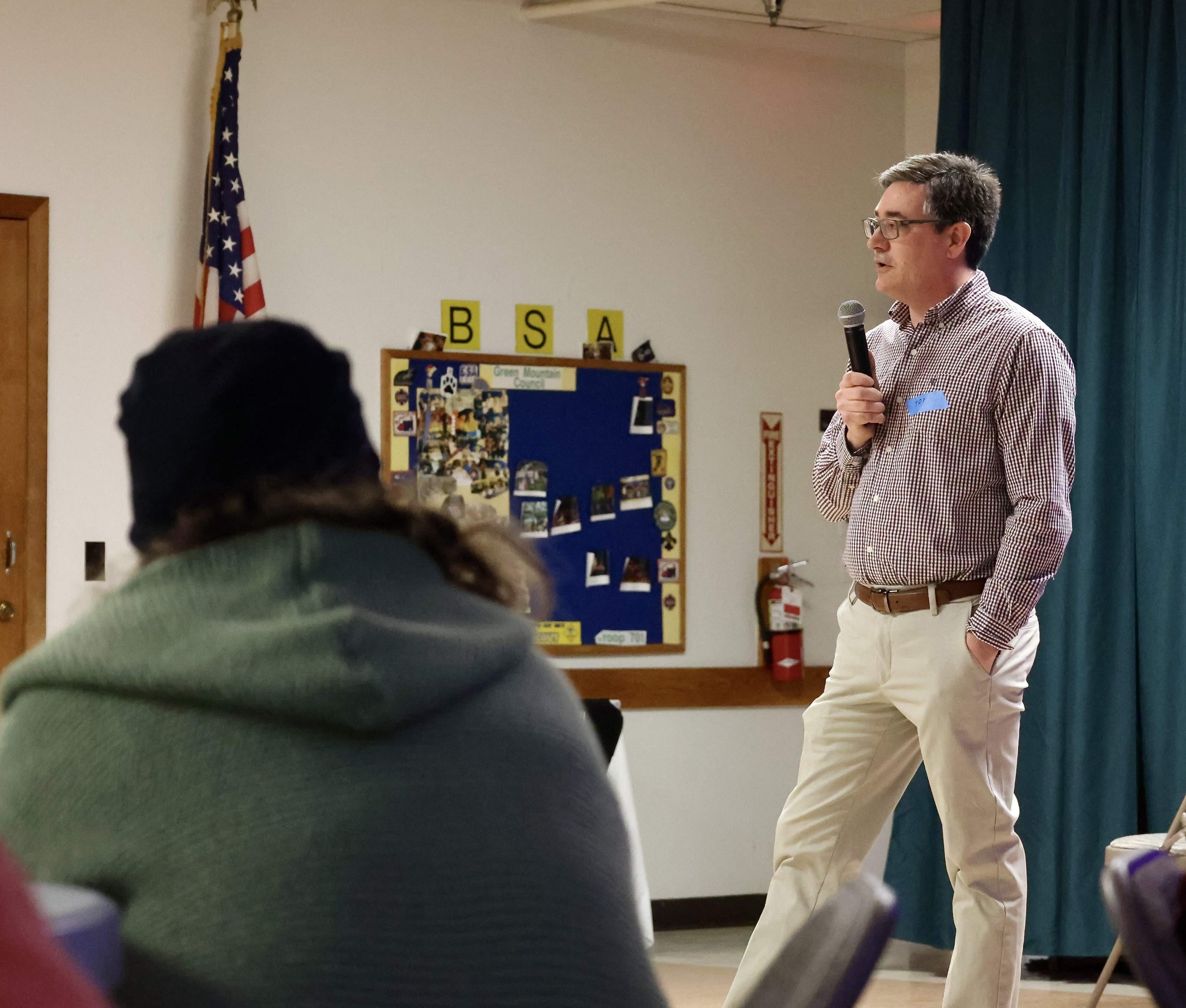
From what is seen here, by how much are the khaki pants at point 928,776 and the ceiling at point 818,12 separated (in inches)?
94.2

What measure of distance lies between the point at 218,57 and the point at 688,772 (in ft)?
8.38

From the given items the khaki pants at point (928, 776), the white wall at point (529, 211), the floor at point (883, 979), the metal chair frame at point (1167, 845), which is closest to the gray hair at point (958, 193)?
the khaki pants at point (928, 776)

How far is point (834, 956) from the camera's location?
1.05 metres

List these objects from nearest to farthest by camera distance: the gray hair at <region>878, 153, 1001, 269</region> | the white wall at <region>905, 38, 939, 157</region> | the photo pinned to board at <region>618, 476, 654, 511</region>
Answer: the gray hair at <region>878, 153, 1001, 269</region> → the photo pinned to board at <region>618, 476, 654, 511</region> → the white wall at <region>905, 38, 939, 157</region>

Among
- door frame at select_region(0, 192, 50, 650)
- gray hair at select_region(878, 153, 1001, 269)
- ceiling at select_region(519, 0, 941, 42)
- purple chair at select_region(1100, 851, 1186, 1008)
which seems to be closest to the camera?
purple chair at select_region(1100, 851, 1186, 1008)

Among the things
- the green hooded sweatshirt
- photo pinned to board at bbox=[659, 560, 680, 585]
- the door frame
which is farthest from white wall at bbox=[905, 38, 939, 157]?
the green hooded sweatshirt

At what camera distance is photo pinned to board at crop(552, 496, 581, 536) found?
473 centimetres

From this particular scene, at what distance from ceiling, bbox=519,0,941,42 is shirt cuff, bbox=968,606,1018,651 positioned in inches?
98.1

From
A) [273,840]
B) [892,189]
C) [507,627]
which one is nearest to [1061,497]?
[892,189]

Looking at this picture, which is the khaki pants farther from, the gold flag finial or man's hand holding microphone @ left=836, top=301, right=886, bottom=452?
the gold flag finial

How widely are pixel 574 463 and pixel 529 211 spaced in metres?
0.79

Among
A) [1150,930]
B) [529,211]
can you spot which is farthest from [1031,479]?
[529,211]

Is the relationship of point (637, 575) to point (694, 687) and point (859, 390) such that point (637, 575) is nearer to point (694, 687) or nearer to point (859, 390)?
point (694, 687)

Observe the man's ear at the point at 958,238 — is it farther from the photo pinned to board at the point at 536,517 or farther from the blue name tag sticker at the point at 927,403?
the photo pinned to board at the point at 536,517
